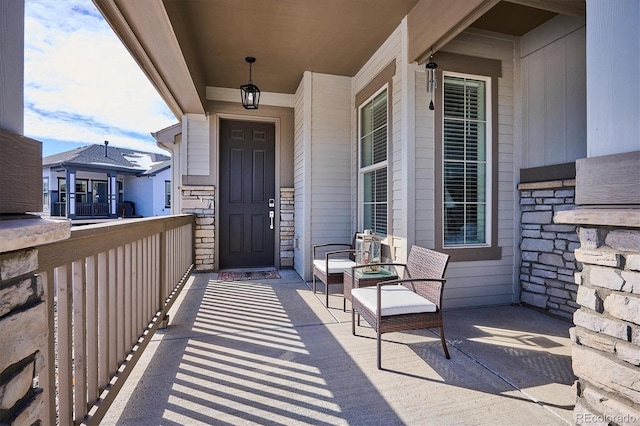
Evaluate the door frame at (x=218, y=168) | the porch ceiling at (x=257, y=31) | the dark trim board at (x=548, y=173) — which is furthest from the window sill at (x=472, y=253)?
the door frame at (x=218, y=168)

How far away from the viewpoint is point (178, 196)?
573cm

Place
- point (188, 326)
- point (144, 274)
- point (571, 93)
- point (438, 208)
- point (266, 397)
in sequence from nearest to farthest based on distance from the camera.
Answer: point (266, 397) → point (144, 274) → point (188, 326) → point (571, 93) → point (438, 208)

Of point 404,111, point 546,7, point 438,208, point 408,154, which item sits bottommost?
point 438,208

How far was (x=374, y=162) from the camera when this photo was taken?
4094mm

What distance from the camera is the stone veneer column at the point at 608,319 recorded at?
1.27 meters

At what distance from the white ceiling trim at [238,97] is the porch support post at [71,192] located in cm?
1108

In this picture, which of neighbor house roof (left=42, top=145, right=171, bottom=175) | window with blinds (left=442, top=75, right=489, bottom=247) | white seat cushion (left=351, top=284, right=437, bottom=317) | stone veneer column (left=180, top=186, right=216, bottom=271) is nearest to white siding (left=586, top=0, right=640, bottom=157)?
white seat cushion (left=351, top=284, right=437, bottom=317)

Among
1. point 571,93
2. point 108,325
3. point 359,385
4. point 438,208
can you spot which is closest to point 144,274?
point 108,325

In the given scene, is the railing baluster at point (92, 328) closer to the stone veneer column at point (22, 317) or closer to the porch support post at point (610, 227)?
the stone veneer column at point (22, 317)

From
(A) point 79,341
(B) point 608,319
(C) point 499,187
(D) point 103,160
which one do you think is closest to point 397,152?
(C) point 499,187

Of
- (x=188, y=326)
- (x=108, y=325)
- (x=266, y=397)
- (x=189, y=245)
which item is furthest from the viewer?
(x=189, y=245)

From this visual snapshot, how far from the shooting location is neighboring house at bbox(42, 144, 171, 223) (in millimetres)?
12812

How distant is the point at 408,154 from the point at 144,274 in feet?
8.53

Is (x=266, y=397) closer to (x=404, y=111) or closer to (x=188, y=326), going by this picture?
(x=188, y=326)
